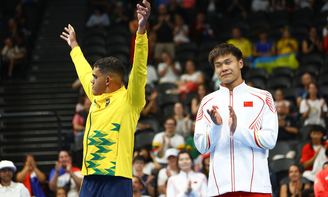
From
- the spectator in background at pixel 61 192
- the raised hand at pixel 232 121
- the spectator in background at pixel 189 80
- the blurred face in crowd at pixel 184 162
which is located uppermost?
the spectator in background at pixel 189 80

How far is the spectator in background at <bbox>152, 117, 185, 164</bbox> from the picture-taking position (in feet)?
25.9

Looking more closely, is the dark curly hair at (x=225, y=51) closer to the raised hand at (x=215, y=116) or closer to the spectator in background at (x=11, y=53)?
the raised hand at (x=215, y=116)

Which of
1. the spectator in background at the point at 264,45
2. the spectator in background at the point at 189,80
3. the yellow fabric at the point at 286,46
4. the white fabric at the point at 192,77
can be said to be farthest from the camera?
the spectator in background at the point at 264,45

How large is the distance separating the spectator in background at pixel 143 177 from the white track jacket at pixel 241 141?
165 inches

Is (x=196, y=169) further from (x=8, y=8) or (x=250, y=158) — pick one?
(x=8, y=8)

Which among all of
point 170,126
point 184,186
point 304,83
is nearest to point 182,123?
point 170,126

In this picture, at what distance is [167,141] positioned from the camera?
7941 mm

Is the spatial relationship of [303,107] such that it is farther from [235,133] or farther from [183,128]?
[235,133]

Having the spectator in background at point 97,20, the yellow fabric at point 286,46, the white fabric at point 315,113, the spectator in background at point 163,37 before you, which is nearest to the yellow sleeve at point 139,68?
the white fabric at point 315,113

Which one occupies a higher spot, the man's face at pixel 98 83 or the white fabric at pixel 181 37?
the white fabric at pixel 181 37

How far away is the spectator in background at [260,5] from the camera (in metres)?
13.2

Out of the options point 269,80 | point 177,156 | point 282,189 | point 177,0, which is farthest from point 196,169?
point 177,0

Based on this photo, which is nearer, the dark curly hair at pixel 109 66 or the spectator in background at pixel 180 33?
the dark curly hair at pixel 109 66

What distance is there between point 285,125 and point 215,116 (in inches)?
239
